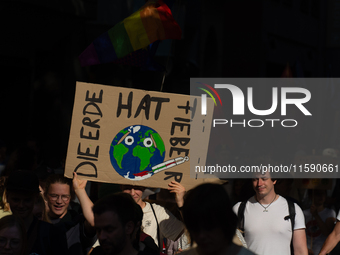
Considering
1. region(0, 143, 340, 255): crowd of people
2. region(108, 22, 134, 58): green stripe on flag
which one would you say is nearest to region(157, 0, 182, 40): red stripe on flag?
region(108, 22, 134, 58): green stripe on flag

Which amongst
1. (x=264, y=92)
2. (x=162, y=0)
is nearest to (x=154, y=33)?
(x=162, y=0)

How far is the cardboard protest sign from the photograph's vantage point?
16.1 feet

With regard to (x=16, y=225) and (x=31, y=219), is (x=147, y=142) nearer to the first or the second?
(x=31, y=219)

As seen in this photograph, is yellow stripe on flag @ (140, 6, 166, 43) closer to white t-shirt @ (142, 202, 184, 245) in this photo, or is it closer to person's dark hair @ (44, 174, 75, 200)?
person's dark hair @ (44, 174, 75, 200)

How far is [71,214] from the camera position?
16.8 ft

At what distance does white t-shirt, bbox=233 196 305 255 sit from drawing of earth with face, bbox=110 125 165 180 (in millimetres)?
982

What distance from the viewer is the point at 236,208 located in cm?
510

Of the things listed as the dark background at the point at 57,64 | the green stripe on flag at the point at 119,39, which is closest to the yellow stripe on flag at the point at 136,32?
the green stripe on flag at the point at 119,39

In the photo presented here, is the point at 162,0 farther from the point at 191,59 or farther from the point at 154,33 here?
the point at 191,59

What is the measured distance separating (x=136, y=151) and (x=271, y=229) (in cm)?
136

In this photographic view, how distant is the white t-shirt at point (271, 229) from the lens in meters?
4.80

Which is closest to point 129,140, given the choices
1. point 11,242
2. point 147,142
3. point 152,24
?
point 147,142

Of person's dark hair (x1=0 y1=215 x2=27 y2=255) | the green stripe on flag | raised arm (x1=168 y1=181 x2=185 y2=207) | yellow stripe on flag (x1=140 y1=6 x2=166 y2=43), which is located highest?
yellow stripe on flag (x1=140 y1=6 x2=166 y2=43)

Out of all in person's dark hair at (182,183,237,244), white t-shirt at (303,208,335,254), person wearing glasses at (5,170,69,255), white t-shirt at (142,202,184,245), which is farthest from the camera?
white t-shirt at (303,208,335,254)
